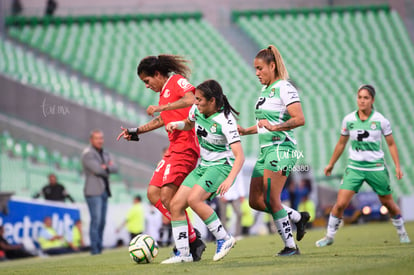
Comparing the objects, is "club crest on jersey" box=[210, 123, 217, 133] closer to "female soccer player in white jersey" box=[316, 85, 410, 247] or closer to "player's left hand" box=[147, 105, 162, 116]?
"player's left hand" box=[147, 105, 162, 116]

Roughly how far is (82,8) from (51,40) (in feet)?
10.9

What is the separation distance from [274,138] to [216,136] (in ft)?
2.36

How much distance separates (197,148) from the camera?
906 cm

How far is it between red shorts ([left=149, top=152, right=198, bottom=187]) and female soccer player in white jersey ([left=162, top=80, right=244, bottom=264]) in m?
0.28

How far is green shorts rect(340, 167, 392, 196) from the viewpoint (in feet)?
35.9

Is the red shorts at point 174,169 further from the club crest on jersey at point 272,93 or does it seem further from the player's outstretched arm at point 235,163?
the club crest on jersey at point 272,93

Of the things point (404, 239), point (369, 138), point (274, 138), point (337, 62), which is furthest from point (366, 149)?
point (337, 62)

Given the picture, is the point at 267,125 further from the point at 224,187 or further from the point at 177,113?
the point at 177,113

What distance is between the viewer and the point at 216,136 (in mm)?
8391

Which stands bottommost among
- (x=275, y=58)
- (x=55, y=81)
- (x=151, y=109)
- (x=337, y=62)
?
(x=151, y=109)

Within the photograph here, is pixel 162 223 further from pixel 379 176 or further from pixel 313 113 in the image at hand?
pixel 313 113

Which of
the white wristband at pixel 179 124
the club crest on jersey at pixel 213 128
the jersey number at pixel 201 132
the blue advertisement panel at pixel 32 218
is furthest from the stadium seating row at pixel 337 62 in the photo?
the club crest on jersey at pixel 213 128

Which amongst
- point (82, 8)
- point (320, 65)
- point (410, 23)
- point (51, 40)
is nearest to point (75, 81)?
point (51, 40)

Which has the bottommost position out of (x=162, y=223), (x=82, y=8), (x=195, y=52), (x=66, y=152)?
(x=162, y=223)
